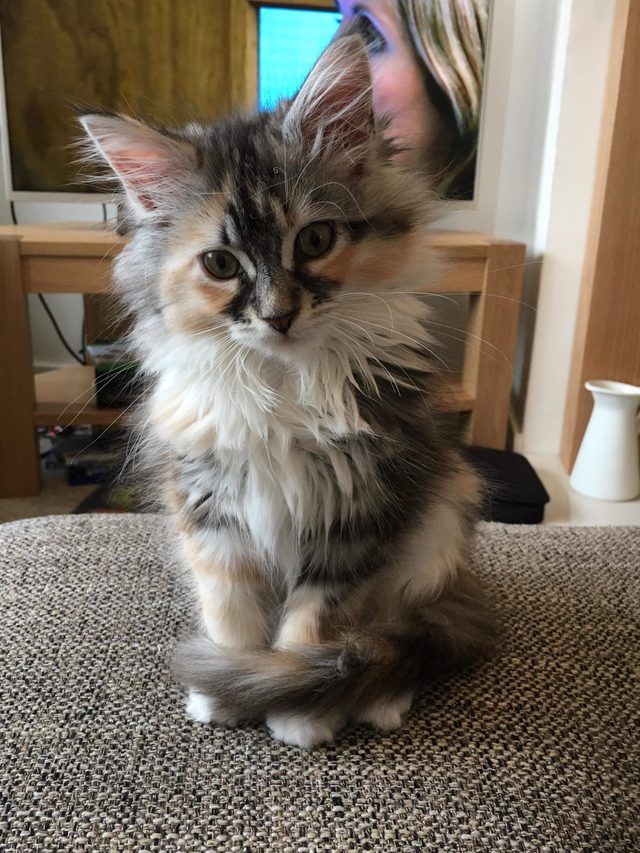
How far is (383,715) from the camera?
85 centimetres

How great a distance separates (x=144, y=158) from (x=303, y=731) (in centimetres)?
73

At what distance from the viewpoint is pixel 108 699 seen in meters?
0.89

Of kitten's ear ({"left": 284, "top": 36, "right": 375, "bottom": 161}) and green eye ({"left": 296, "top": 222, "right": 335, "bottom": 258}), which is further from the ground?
kitten's ear ({"left": 284, "top": 36, "right": 375, "bottom": 161})

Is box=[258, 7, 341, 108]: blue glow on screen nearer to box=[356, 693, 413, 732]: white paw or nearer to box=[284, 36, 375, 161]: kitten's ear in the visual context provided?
box=[284, 36, 375, 161]: kitten's ear

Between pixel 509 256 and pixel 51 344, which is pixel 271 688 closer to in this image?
pixel 509 256

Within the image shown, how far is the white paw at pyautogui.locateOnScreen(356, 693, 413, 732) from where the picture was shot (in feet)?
2.78

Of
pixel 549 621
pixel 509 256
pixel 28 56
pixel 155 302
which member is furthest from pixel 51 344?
pixel 549 621

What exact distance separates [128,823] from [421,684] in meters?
0.38

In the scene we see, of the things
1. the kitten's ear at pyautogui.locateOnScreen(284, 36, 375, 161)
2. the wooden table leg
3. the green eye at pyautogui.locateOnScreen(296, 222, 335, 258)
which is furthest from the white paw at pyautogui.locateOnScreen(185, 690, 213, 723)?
the wooden table leg

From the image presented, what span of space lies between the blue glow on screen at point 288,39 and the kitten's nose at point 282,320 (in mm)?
1686

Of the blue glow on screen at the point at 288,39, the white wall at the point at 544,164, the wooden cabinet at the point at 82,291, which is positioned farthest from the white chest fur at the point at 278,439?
the blue glow on screen at the point at 288,39

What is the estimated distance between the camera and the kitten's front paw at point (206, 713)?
842mm

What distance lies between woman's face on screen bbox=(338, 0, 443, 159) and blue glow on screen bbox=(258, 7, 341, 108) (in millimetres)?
86

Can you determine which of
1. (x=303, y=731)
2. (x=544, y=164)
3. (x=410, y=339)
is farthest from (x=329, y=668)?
(x=544, y=164)
